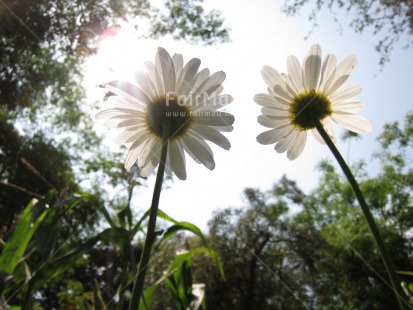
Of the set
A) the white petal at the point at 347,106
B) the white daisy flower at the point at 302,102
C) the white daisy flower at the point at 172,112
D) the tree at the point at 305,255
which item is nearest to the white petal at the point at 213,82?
the white daisy flower at the point at 172,112

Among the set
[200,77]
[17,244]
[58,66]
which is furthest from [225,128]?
[58,66]

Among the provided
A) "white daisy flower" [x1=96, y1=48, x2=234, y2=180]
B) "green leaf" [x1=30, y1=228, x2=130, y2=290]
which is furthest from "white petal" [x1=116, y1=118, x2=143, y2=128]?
"green leaf" [x1=30, y1=228, x2=130, y2=290]

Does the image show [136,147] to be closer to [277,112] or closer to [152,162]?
[152,162]

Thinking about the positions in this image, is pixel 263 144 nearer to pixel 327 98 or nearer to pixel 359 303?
pixel 327 98

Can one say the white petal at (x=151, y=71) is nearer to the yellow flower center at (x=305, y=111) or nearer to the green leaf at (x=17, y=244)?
the yellow flower center at (x=305, y=111)

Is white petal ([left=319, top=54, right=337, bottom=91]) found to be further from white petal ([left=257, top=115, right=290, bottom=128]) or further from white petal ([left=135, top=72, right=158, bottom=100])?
white petal ([left=135, top=72, right=158, bottom=100])
